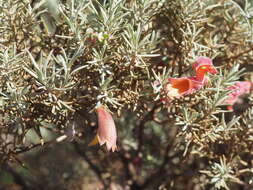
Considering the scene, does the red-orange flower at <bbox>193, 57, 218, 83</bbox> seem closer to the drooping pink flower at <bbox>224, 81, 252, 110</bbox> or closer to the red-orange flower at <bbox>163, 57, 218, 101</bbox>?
the red-orange flower at <bbox>163, 57, 218, 101</bbox>

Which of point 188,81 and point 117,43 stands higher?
point 117,43

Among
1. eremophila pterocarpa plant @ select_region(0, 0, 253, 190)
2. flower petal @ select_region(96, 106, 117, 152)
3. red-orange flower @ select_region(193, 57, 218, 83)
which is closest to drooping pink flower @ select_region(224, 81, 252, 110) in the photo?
eremophila pterocarpa plant @ select_region(0, 0, 253, 190)

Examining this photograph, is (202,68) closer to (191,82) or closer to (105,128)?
(191,82)

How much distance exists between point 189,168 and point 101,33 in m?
1.15

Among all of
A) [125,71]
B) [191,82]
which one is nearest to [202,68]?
[191,82]

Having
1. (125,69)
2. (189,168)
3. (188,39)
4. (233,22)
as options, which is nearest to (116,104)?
(125,69)

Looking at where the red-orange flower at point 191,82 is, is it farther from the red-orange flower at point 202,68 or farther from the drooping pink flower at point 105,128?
the drooping pink flower at point 105,128

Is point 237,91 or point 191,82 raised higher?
point 191,82

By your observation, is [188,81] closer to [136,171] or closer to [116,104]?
[116,104]

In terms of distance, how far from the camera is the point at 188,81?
158 centimetres

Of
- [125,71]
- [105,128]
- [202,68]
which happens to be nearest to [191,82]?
[202,68]

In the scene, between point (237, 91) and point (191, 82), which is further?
point (237, 91)

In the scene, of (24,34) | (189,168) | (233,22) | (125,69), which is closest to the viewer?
(125,69)

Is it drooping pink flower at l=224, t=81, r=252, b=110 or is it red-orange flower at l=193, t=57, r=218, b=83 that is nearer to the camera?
red-orange flower at l=193, t=57, r=218, b=83
